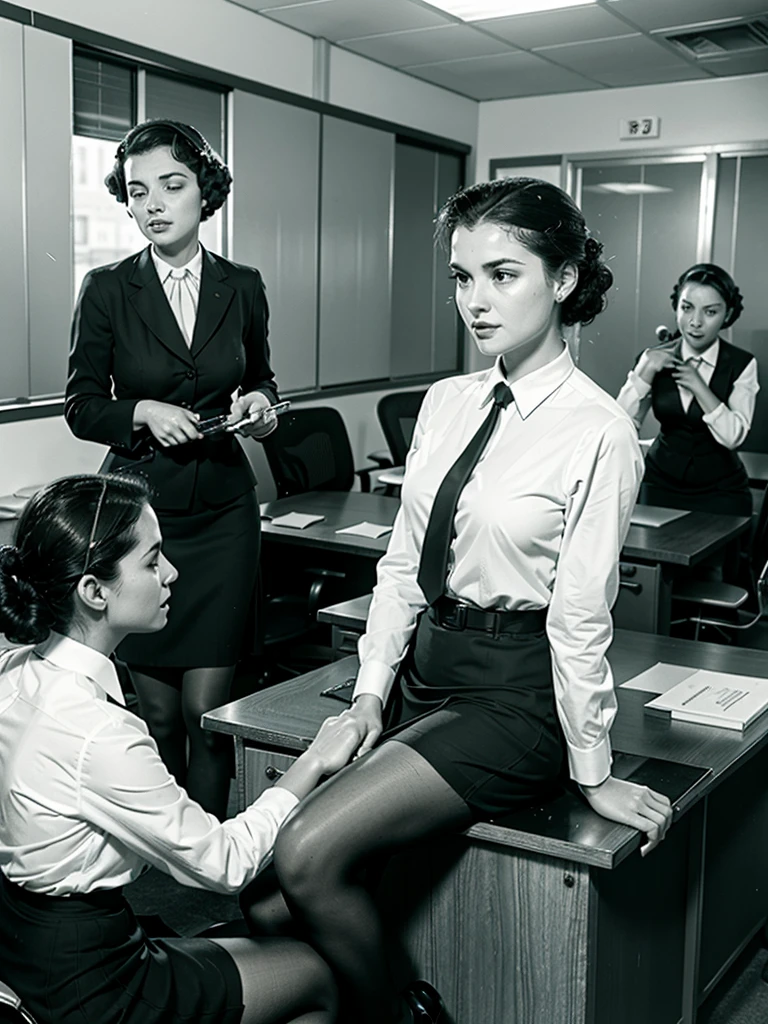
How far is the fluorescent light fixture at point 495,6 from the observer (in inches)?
205

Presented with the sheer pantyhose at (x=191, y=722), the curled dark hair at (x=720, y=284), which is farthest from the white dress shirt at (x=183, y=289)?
the curled dark hair at (x=720, y=284)

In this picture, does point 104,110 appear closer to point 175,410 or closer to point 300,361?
point 300,361

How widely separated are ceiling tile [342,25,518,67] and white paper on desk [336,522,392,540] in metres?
2.89

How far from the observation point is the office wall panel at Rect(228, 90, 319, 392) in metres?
5.54

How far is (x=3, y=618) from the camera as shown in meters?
1.51

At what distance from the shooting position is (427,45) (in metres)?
6.07

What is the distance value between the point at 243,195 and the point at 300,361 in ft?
3.08

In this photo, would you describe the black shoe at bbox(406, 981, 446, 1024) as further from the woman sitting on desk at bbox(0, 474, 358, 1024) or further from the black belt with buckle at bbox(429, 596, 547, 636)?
the black belt with buckle at bbox(429, 596, 547, 636)

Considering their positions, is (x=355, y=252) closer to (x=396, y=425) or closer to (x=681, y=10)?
(x=396, y=425)

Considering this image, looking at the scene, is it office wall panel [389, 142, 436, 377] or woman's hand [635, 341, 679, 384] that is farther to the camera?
office wall panel [389, 142, 436, 377]

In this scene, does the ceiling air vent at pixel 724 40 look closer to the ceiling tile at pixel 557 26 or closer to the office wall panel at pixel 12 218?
the ceiling tile at pixel 557 26

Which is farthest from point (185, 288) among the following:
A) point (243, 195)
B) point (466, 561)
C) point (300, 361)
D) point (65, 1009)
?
point (300, 361)

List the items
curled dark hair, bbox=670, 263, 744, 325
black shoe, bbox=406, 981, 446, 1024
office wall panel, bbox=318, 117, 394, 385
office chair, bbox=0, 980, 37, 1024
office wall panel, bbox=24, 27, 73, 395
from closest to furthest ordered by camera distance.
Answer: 1. office chair, bbox=0, 980, 37, 1024
2. black shoe, bbox=406, 981, 446, 1024
3. office wall panel, bbox=24, 27, 73, 395
4. curled dark hair, bbox=670, 263, 744, 325
5. office wall panel, bbox=318, 117, 394, 385

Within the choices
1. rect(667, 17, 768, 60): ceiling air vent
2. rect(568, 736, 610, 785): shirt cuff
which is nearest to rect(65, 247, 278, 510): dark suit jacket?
rect(568, 736, 610, 785): shirt cuff
